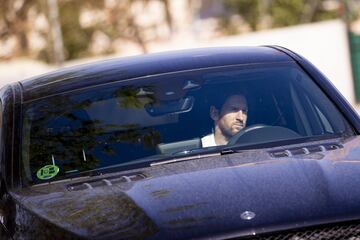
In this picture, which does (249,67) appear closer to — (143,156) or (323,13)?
(143,156)

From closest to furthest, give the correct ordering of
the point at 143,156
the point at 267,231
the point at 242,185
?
the point at 267,231 < the point at 242,185 < the point at 143,156

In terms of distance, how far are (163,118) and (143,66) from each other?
488 millimetres

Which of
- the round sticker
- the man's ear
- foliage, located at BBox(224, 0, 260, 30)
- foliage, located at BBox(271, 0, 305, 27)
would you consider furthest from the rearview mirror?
foliage, located at BBox(224, 0, 260, 30)

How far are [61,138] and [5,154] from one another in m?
0.29

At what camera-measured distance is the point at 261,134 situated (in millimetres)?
5285

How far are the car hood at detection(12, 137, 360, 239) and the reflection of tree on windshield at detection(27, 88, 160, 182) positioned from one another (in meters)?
0.29

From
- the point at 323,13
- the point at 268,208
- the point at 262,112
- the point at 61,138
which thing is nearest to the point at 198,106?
the point at 262,112

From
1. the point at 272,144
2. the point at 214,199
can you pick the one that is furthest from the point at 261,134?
the point at 214,199

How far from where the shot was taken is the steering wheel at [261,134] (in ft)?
17.1

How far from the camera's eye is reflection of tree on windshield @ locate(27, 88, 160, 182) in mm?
5109

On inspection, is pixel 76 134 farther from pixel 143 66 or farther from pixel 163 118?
pixel 143 66

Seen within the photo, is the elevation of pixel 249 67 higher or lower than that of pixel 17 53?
higher

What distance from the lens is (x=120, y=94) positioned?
5570 mm

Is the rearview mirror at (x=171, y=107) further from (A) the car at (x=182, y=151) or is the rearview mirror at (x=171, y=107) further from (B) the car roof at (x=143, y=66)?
(B) the car roof at (x=143, y=66)
